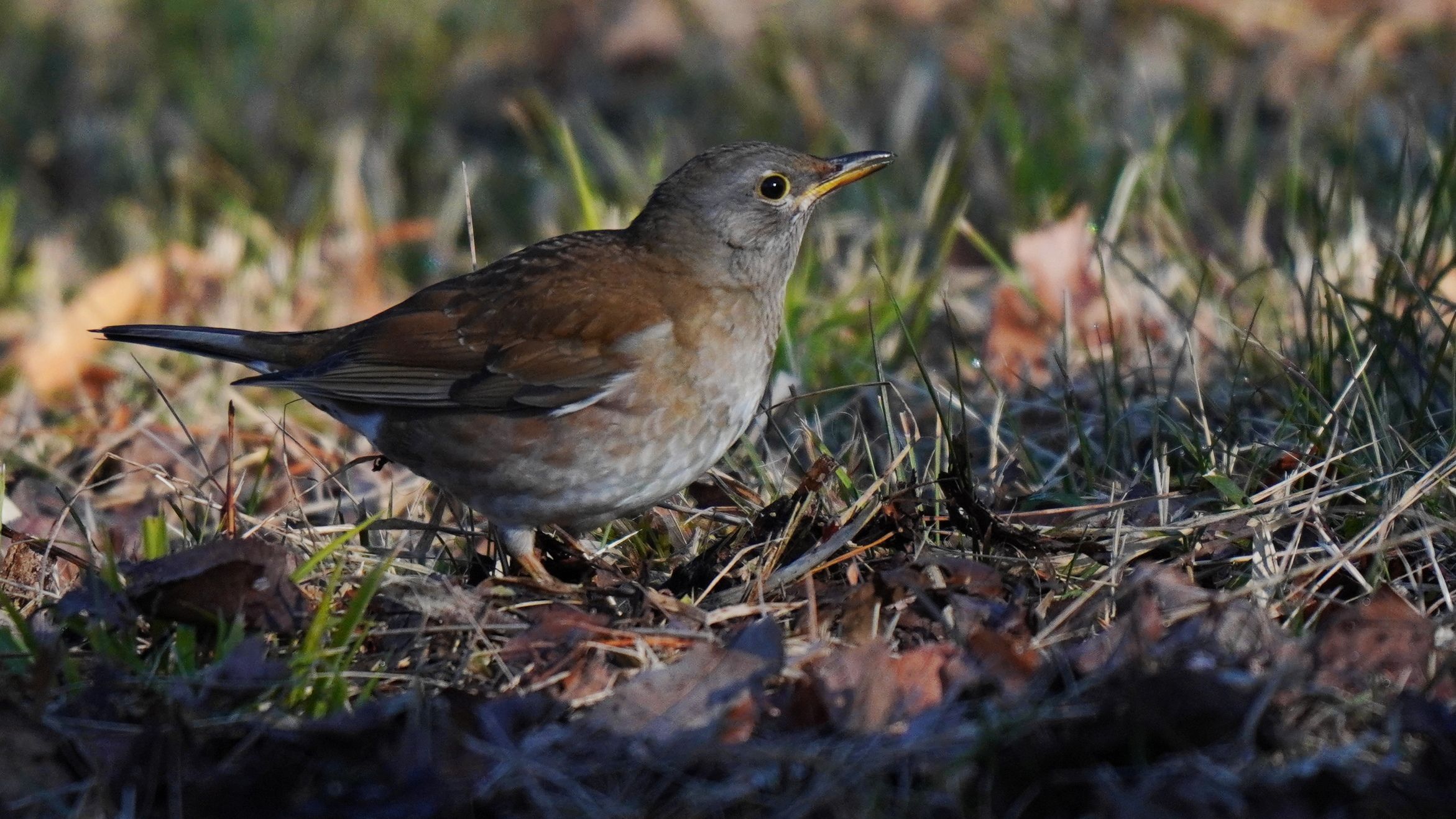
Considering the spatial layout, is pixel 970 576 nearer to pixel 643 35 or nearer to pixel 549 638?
pixel 549 638

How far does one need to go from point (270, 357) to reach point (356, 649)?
164cm

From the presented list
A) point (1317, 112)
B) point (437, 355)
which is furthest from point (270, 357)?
point (1317, 112)

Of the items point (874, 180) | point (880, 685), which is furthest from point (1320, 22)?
point (880, 685)

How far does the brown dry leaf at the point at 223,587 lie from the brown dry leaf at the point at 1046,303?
2694 mm

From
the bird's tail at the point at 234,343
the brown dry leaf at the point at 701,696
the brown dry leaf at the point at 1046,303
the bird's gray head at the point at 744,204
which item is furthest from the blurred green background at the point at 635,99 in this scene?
the brown dry leaf at the point at 701,696

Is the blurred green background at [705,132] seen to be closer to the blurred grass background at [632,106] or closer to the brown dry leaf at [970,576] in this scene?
→ the blurred grass background at [632,106]

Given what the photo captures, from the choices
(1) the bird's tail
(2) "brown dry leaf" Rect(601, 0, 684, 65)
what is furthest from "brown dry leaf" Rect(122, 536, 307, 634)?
(2) "brown dry leaf" Rect(601, 0, 684, 65)

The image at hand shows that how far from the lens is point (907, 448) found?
12.8ft

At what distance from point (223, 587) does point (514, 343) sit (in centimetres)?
117

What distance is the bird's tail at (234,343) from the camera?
4.46 m

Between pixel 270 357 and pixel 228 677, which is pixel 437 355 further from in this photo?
pixel 228 677

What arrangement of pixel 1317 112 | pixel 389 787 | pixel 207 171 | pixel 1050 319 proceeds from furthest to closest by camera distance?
pixel 207 171
pixel 1317 112
pixel 1050 319
pixel 389 787

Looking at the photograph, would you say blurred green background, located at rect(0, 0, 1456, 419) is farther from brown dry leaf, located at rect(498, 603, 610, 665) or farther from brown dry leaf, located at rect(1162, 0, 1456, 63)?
brown dry leaf, located at rect(498, 603, 610, 665)

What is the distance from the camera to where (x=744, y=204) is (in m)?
4.61
